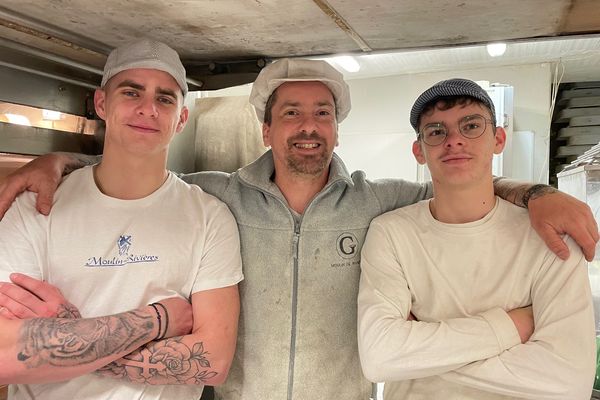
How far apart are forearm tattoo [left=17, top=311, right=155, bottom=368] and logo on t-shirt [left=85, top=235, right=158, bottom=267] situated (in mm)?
181

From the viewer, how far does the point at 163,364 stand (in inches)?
56.2

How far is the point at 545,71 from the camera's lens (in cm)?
488

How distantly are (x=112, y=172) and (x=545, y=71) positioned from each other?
15.2 ft

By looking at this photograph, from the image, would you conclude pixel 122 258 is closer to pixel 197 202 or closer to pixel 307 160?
pixel 197 202

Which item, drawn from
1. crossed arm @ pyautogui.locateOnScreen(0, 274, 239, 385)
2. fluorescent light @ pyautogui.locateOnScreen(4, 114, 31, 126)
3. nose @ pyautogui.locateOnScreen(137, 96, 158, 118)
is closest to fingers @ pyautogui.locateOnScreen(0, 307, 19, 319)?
crossed arm @ pyautogui.locateOnScreen(0, 274, 239, 385)

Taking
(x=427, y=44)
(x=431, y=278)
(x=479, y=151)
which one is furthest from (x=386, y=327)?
(x=427, y=44)

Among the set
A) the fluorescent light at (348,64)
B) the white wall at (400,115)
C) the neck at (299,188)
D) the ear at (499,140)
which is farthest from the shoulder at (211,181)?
the white wall at (400,115)

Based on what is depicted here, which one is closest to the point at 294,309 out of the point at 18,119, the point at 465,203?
the point at 465,203

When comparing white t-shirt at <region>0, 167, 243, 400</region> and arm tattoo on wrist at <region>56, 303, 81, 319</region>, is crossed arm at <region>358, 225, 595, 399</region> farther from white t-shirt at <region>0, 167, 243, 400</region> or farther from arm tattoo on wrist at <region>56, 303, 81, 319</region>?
arm tattoo on wrist at <region>56, 303, 81, 319</region>

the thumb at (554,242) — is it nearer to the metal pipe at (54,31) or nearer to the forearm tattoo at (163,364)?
the forearm tattoo at (163,364)

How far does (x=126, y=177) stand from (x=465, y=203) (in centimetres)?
115

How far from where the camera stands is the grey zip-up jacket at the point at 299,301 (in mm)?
1717

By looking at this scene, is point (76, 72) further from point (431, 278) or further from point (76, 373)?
point (431, 278)

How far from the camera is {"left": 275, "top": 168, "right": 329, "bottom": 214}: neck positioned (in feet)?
6.05
